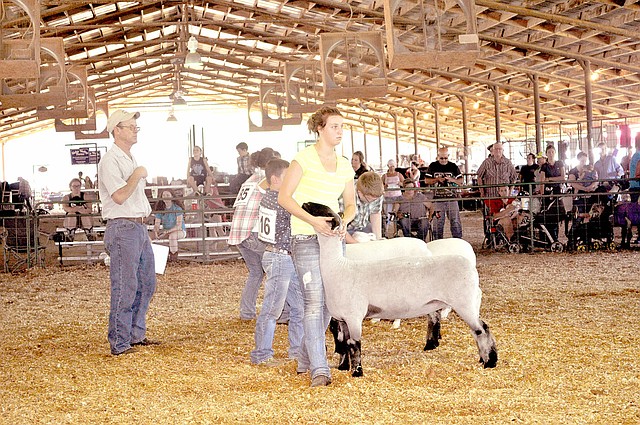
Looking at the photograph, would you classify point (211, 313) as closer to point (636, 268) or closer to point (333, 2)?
point (636, 268)

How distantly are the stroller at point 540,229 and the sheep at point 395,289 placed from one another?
23.9 feet

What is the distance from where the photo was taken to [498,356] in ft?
15.5

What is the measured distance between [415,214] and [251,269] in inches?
216

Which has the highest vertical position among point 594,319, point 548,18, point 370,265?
point 548,18

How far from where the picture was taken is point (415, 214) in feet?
37.5

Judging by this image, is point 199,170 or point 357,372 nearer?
point 357,372

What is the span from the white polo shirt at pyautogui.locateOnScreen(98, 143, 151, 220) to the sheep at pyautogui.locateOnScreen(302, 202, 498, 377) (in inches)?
57.0

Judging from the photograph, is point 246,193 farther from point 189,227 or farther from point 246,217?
point 189,227

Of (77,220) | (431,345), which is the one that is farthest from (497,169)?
(431,345)

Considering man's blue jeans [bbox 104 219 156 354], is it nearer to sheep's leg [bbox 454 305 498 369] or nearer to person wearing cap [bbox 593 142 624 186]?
sheep's leg [bbox 454 305 498 369]

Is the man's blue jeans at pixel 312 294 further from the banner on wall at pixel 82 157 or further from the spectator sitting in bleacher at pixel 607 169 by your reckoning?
the banner on wall at pixel 82 157

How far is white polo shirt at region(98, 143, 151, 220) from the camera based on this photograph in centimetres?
498

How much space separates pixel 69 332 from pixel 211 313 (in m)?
1.25

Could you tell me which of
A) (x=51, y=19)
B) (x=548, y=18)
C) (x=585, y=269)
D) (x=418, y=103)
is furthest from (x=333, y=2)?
(x=418, y=103)
